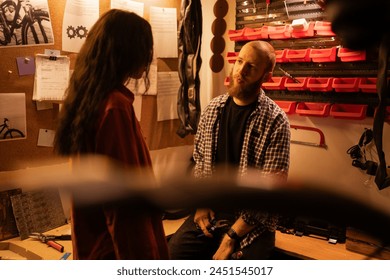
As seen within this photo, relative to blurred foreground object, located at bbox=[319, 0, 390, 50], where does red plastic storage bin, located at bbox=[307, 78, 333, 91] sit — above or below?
below

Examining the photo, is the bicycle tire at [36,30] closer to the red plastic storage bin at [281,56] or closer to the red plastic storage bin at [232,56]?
the red plastic storage bin at [232,56]

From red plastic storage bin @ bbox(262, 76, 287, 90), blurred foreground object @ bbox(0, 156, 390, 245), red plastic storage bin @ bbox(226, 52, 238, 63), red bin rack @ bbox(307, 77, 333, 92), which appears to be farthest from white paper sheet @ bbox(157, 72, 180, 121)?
blurred foreground object @ bbox(0, 156, 390, 245)

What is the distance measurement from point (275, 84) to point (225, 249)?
1.39 ft

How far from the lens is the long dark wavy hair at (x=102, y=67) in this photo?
1.67 feet

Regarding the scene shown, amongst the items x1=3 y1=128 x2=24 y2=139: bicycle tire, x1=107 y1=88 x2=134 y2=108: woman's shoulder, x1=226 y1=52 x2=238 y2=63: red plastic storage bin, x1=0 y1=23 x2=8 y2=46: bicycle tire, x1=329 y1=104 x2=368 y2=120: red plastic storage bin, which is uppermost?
x1=0 y1=23 x2=8 y2=46: bicycle tire

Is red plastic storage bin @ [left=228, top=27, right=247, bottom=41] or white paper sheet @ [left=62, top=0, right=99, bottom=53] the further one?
red plastic storage bin @ [left=228, top=27, right=247, bottom=41]

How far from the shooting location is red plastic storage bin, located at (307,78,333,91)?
34.5 inches

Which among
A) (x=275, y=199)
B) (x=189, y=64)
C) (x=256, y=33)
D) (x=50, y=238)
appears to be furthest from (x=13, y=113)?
(x=275, y=199)

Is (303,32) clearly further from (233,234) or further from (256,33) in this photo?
(233,234)

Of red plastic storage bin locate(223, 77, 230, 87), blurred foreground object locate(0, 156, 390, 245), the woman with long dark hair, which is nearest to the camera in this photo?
blurred foreground object locate(0, 156, 390, 245)

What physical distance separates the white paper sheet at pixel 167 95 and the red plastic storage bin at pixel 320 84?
33cm

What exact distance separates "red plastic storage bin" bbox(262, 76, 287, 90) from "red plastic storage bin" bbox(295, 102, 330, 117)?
64mm

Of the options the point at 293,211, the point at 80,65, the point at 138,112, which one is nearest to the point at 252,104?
the point at 138,112

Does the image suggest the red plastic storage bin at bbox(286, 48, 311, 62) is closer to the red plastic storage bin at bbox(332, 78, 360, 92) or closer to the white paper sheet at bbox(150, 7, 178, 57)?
the red plastic storage bin at bbox(332, 78, 360, 92)
